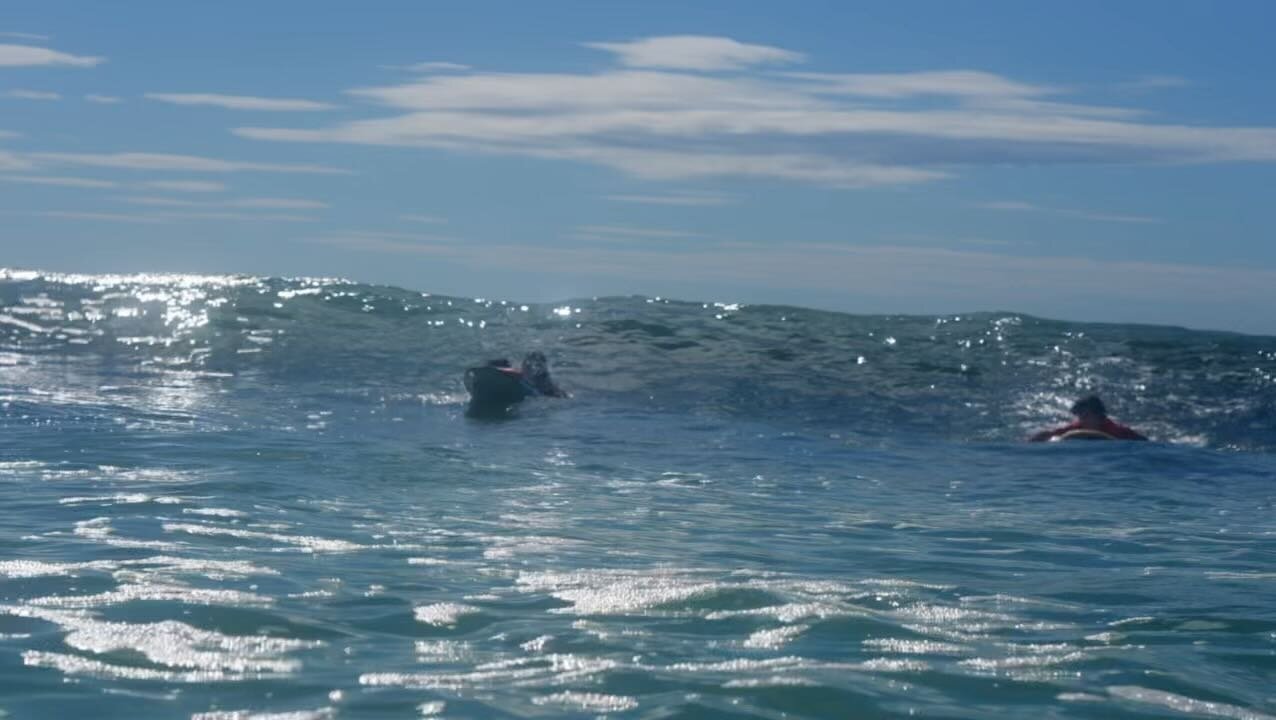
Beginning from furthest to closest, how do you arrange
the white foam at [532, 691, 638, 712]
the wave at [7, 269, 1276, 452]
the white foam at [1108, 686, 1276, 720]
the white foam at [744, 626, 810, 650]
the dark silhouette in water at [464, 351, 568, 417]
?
the wave at [7, 269, 1276, 452] < the dark silhouette in water at [464, 351, 568, 417] < the white foam at [744, 626, 810, 650] < the white foam at [1108, 686, 1276, 720] < the white foam at [532, 691, 638, 712]

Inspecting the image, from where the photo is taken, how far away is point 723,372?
23.2m

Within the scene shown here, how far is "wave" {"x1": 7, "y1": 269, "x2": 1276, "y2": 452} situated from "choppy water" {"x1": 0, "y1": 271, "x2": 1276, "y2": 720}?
0.68 feet

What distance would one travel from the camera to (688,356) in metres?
25.0

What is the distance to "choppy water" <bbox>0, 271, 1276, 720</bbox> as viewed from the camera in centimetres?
575

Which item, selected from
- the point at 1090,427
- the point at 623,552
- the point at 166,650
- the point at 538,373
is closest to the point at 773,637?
the point at 623,552

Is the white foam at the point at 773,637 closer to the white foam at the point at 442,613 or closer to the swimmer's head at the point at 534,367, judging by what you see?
the white foam at the point at 442,613

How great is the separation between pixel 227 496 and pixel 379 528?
1.57 meters

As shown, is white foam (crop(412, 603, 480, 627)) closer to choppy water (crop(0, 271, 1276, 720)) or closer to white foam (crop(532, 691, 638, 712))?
choppy water (crop(0, 271, 1276, 720))

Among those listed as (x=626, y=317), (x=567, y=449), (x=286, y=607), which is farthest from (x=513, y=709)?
(x=626, y=317)

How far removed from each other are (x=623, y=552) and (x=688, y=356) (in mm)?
16395

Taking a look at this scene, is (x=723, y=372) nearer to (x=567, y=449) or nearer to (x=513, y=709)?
(x=567, y=449)

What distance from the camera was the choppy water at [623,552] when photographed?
5754 mm

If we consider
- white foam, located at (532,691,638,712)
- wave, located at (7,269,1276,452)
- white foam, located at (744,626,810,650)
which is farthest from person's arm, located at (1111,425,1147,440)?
white foam, located at (532,691,638,712)

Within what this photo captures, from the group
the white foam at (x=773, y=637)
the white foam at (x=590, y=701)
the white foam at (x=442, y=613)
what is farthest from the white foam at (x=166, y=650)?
the white foam at (x=773, y=637)
